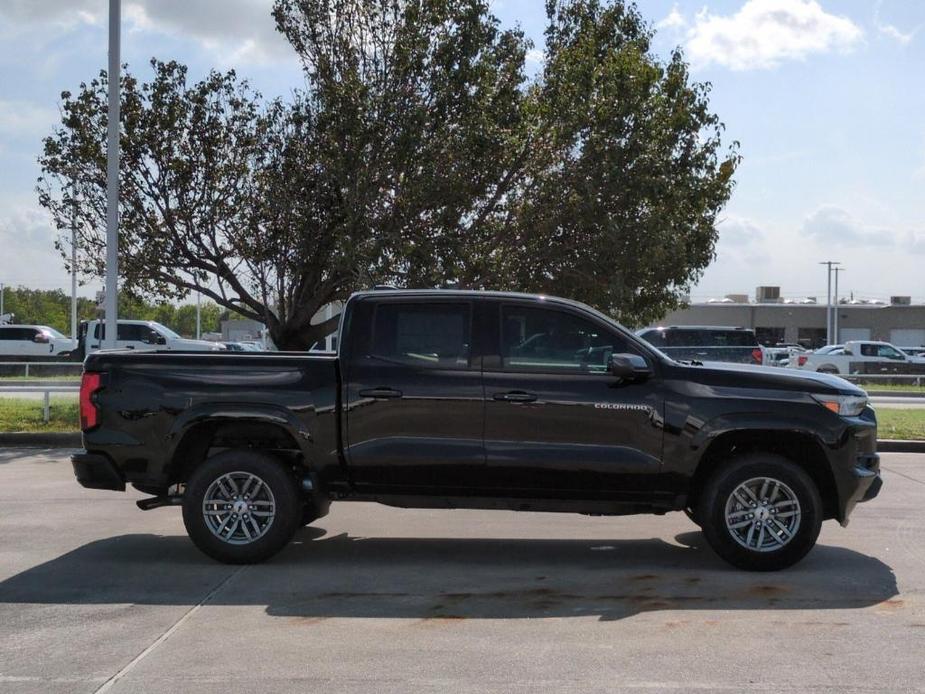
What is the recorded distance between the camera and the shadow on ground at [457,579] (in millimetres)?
6434

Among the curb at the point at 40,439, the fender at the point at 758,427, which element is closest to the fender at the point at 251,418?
the fender at the point at 758,427

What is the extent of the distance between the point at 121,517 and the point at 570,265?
1605 cm

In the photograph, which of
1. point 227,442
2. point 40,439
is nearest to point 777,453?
point 227,442

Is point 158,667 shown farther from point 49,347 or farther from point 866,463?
point 49,347

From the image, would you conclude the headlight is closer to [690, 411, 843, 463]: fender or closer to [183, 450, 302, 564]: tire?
[690, 411, 843, 463]: fender

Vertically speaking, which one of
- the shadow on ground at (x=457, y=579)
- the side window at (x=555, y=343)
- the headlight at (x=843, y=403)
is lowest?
the shadow on ground at (x=457, y=579)

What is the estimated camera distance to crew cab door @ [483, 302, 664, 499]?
7324 mm

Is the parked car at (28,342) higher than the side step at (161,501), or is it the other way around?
the parked car at (28,342)

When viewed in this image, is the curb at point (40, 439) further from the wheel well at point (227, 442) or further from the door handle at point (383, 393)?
the door handle at point (383, 393)

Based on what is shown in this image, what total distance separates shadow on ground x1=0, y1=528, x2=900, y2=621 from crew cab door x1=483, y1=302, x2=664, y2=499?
65 cm

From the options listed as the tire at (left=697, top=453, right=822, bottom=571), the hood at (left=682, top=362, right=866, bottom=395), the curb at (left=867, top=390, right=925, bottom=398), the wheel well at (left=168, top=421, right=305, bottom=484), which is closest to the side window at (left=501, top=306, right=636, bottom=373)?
the hood at (left=682, top=362, right=866, bottom=395)

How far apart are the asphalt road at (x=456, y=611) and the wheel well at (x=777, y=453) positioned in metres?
0.54

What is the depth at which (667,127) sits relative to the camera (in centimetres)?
2472

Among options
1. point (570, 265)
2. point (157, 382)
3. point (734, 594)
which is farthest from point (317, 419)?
point (570, 265)
